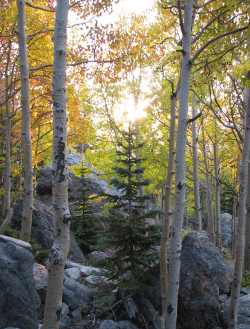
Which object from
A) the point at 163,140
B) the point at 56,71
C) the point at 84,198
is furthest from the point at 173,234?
the point at 163,140

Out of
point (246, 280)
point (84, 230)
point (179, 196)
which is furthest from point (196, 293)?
point (84, 230)

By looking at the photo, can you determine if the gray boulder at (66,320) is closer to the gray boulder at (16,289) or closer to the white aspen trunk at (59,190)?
the gray boulder at (16,289)

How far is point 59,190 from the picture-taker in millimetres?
2693

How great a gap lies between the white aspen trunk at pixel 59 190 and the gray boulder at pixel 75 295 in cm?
220

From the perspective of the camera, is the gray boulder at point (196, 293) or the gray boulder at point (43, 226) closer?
the gray boulder at point (196, 293)

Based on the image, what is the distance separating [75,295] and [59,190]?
3162 millimetres

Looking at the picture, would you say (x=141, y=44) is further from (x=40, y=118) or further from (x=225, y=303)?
(x=225, y=303)

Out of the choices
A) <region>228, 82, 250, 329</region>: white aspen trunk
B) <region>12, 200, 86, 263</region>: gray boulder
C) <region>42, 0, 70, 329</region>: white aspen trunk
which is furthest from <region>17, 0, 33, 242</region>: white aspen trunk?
<region>228, 82, 250, 329</region>: white aspen trunk

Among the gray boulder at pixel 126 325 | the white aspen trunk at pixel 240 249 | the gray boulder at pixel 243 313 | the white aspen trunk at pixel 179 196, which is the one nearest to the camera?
the white aspen trunk at pixel 179 196

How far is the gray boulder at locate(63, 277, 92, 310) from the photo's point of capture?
457 cm

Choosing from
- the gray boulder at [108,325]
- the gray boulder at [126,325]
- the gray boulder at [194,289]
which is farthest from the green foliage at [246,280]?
the gray boulder at [108,325]

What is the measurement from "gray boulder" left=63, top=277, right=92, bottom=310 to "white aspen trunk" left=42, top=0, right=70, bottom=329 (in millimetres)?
2200

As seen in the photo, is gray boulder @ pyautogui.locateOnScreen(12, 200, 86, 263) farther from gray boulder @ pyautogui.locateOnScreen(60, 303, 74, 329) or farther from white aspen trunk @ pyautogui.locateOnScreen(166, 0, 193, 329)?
white aspen trunk @ pyautogui.locateOnScreen(166, 0, 193, 329)

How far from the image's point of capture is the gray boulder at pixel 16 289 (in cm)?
318
